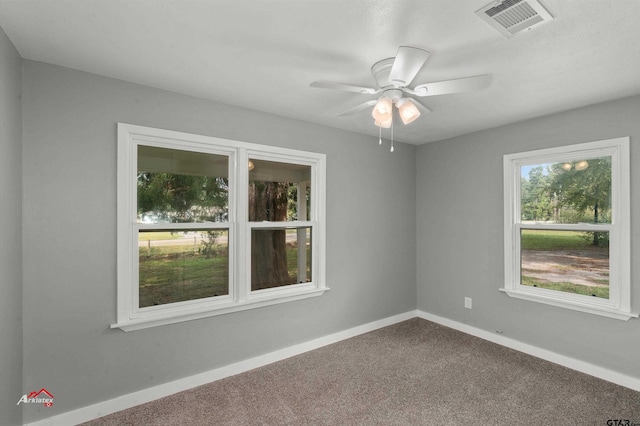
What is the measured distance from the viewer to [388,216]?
4.07 meters

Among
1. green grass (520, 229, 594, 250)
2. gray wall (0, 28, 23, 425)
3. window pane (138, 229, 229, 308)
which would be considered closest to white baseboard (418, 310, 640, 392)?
green grass (520, 229, 594, 250)

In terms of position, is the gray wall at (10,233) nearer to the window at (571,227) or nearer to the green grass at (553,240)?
the window at (571,227)

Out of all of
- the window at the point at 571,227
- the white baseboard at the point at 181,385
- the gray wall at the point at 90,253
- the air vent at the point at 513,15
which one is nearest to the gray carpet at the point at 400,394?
the white baseboard at the point at 181,385

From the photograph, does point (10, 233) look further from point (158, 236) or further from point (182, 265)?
point (182, 265)

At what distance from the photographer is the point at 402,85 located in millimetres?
1873

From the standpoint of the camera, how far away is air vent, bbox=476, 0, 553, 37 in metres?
1.45

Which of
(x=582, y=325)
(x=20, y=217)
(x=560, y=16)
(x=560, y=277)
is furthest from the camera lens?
(x=560, y=277)

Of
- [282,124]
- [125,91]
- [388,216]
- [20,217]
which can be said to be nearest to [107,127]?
[125,91]

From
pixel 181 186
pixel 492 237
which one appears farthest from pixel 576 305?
pixel 181 186

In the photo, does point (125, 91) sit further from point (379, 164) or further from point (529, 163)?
point (529, 163)

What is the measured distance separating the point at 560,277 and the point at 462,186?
4.55 ft

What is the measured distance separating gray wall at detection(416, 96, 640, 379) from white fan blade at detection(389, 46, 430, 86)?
7.19 ft

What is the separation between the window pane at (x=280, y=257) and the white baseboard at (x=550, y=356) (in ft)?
6.66

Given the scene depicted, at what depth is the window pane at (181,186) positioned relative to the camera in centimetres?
249
